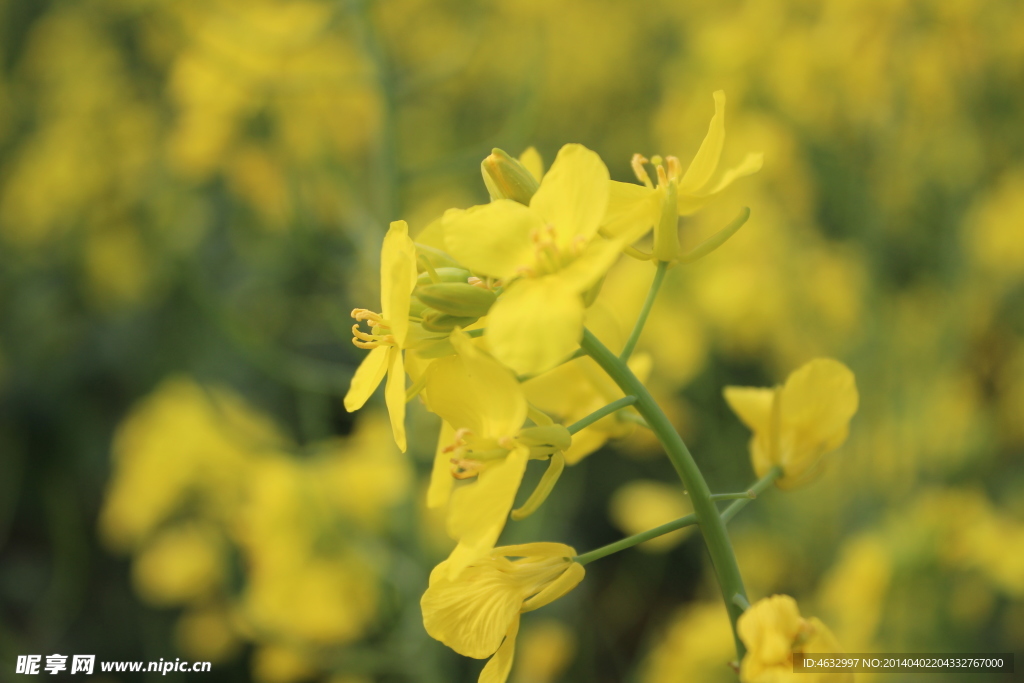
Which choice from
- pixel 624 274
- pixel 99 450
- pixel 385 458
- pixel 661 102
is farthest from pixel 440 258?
pixel 661 102

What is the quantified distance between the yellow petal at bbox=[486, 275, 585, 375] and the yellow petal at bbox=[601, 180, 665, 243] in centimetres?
8

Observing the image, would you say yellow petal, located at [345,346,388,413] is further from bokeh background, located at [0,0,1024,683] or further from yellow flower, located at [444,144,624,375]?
bokeh background, located at [0,0,1024,683]

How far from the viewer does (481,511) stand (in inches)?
16.3

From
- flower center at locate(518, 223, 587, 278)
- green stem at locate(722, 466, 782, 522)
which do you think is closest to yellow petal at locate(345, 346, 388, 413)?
flower center at locate(518, 223, 587, 278)

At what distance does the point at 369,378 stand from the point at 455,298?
8 centimetres

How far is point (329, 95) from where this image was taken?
75.5 inches

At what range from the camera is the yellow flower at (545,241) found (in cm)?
41

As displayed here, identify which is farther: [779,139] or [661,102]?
[661,102]

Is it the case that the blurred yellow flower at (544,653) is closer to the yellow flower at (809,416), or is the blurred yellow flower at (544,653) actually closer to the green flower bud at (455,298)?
the yellow flower at (809,416)

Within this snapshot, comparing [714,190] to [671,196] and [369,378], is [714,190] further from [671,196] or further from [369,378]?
[369,378]

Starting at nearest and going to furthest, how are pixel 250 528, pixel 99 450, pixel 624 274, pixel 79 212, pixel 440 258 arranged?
pixel 440 258, pixel 250 528, pixel 624 274, pixel 99 450, pixel 79 212

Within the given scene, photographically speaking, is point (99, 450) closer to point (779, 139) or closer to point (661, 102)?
point (779, 139)

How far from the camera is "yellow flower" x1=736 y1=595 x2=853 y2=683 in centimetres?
41

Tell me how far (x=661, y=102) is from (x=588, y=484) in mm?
1437
